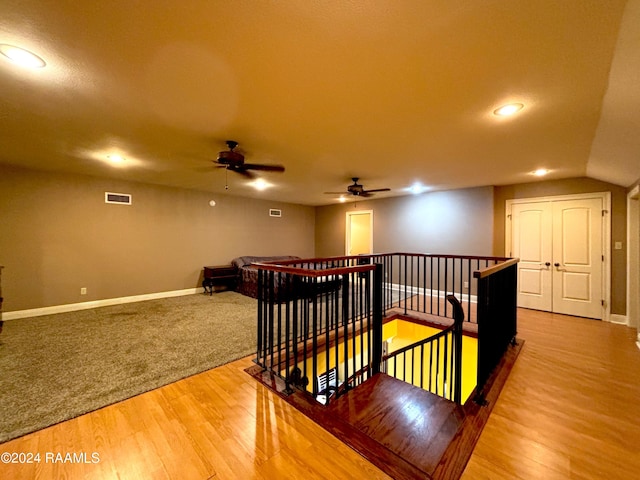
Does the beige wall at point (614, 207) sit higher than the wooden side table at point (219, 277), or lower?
higher

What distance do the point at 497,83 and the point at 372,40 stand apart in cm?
104

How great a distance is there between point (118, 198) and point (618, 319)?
30.7ft

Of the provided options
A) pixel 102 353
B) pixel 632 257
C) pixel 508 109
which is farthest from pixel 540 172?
pixel 102 353

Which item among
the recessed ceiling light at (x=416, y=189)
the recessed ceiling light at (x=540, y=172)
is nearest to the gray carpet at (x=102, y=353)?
the recessed ceiling light at (x=416, y=189)

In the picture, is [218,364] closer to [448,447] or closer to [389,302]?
[448,447]

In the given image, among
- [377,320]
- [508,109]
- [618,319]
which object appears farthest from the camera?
[618,319]

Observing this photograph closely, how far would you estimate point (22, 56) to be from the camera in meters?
1.61

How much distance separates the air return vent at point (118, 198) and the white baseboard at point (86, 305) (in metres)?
1.96

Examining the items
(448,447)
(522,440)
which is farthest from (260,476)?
(522,440)

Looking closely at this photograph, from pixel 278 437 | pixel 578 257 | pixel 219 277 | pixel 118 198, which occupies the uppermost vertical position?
pixel 118 198

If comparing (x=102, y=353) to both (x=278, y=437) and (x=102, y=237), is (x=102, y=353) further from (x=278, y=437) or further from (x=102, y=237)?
(x=102, y=237)

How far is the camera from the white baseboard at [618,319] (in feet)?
14.1

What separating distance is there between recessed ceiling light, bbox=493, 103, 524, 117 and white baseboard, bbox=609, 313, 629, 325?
4510 mm

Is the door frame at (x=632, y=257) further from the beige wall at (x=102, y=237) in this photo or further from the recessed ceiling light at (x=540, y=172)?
the beige wall at (x=102, y=237)
